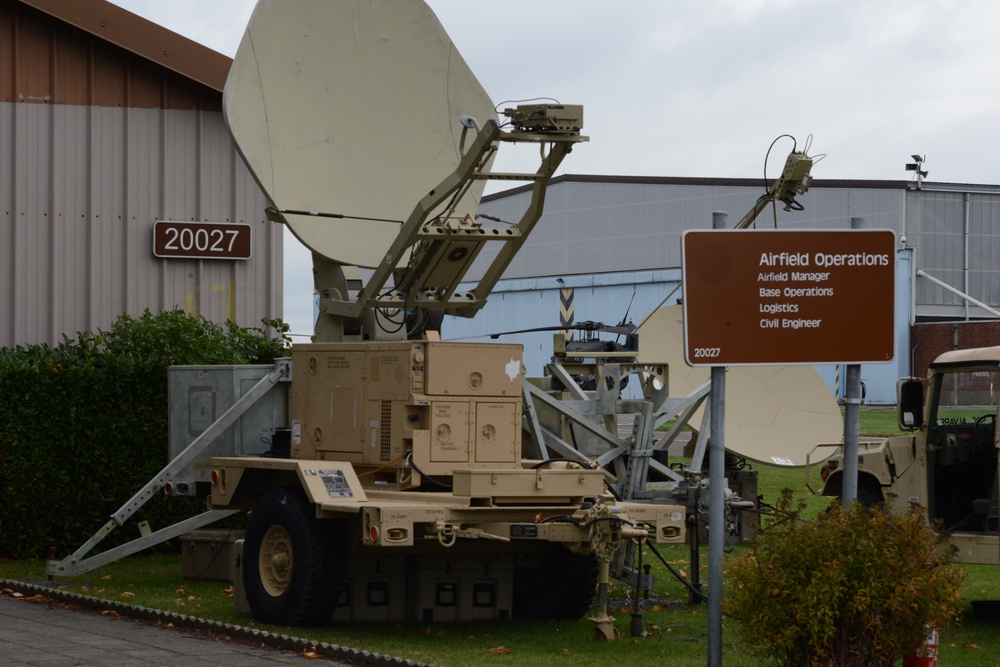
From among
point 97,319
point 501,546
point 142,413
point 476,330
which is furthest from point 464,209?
point 476,330

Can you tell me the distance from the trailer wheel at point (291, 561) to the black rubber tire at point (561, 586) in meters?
2.01

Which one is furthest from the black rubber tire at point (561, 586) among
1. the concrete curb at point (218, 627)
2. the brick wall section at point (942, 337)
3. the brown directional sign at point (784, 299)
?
the brick wall section at point (942, 337)

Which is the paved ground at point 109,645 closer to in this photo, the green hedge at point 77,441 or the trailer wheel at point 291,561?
the trailer wheel at point 291,561

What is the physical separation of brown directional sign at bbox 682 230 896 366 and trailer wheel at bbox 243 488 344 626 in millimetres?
4323

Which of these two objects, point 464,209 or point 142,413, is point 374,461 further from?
point 142,413

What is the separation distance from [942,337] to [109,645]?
42.2m

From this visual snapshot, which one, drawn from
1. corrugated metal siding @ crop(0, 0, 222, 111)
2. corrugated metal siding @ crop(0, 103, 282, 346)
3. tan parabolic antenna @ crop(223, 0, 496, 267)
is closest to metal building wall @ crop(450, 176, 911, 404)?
corrugated metal siding @ crop(0, 103, 282, 346)

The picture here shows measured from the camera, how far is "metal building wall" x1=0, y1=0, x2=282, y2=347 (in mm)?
17500

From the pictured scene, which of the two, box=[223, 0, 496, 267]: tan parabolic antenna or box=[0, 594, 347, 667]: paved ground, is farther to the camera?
box=[223, 0, 496, 267]: tan parabolic antenna

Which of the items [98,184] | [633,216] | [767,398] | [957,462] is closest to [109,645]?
[957,462]

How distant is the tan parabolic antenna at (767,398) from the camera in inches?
664

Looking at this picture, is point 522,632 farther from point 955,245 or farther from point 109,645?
point 955,245

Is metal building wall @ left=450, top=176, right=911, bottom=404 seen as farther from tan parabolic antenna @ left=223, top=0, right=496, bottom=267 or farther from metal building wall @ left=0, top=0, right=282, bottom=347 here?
tan parabolic antenna @ left=223, top=0, right=496, bottom=267

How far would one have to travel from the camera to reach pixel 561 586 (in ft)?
40.2
